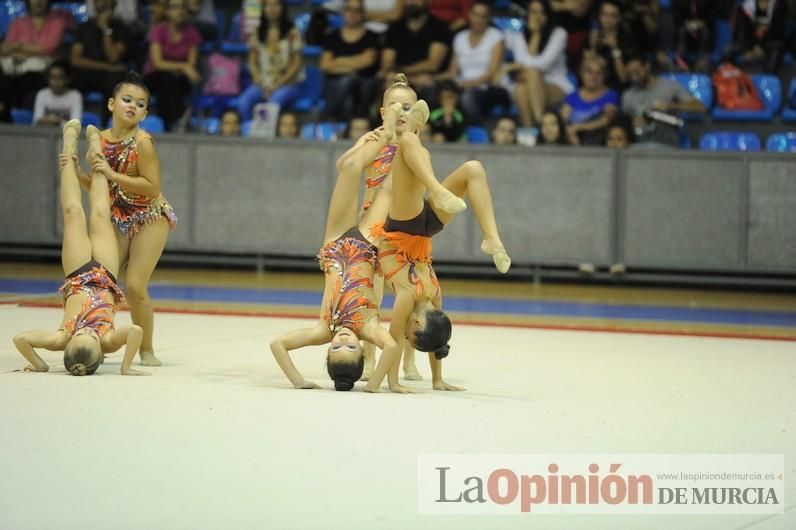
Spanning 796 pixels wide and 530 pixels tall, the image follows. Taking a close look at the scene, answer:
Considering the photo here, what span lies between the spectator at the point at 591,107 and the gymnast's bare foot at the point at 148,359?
5.95 metres

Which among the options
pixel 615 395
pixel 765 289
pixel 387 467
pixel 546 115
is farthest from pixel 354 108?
pixel 387 467

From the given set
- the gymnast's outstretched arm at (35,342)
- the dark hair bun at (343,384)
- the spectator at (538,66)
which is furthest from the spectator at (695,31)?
the gymnast's outstretched arm at (35,342)

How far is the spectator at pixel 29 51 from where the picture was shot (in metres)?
12.5

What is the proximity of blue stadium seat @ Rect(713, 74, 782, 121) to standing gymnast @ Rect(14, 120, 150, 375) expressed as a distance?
7125mm

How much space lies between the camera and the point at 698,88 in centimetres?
1162

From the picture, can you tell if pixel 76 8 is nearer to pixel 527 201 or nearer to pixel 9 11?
pixel 9 11

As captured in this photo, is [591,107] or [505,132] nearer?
[505,132]

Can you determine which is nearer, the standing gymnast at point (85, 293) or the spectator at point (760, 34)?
the standing gymnast at point (85, 293)

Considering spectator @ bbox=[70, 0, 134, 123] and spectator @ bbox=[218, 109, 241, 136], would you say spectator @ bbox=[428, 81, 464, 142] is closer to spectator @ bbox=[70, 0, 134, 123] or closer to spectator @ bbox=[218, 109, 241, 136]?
spectator @ bbox=[218, 109, 241, 136]

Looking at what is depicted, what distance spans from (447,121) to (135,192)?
18.0 feet

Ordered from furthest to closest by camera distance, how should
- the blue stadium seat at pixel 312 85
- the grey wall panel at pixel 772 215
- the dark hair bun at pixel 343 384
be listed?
1. the blue stadium seat at pixel 312 85
2. the grey wall panel at pixel 772 215
3. the dark hair bun at pixel 343 384

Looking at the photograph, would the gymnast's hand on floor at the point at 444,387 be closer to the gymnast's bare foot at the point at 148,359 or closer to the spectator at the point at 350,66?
the gymnast's bare foot at the point at 148,359

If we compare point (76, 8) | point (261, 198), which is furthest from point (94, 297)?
point (76, 8)

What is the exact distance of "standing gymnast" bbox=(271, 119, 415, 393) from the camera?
5.45m
